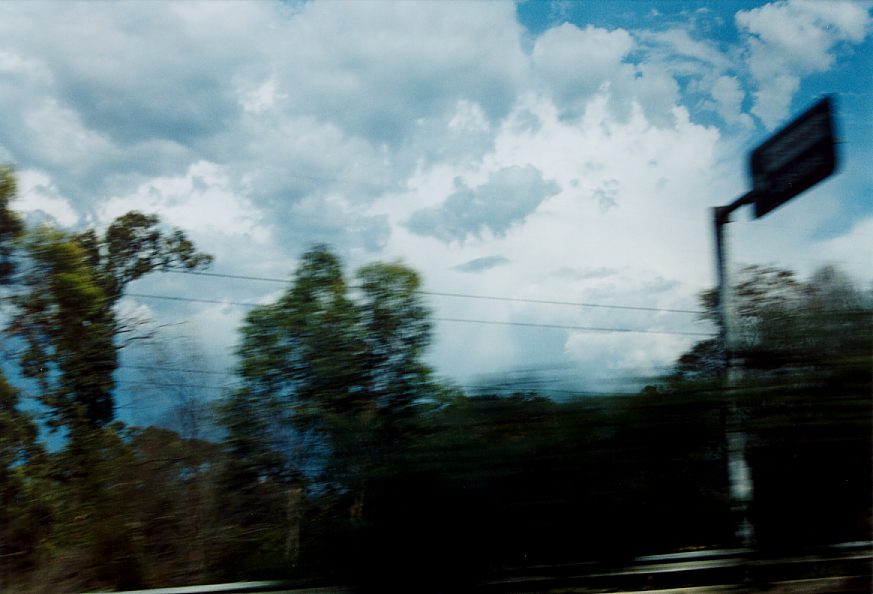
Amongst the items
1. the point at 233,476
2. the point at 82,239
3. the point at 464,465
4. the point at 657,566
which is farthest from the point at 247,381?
the point at 82,239

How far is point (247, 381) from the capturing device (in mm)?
8430

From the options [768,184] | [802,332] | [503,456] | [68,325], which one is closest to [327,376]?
[503,456]

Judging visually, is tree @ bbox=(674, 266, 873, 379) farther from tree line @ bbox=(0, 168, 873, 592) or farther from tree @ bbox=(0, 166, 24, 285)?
tree @ bbox=(0, 166, 24, 285)

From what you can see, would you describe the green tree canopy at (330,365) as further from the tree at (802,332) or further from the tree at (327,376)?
the tree at (802,332)

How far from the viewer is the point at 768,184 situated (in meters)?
6.79

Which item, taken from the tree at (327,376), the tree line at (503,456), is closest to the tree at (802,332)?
the tree line at (503,456)

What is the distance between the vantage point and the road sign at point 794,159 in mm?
5953

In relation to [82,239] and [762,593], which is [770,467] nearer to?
[762,593]

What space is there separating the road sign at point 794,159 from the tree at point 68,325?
9.40 meters

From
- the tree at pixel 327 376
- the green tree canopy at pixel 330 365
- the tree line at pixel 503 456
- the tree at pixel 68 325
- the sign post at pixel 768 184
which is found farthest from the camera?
the tree at pixel 68 325

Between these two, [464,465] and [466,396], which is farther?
[466,396]

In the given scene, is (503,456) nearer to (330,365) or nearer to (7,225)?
(330,365)

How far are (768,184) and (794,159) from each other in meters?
0.48

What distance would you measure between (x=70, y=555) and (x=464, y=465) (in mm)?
6950
